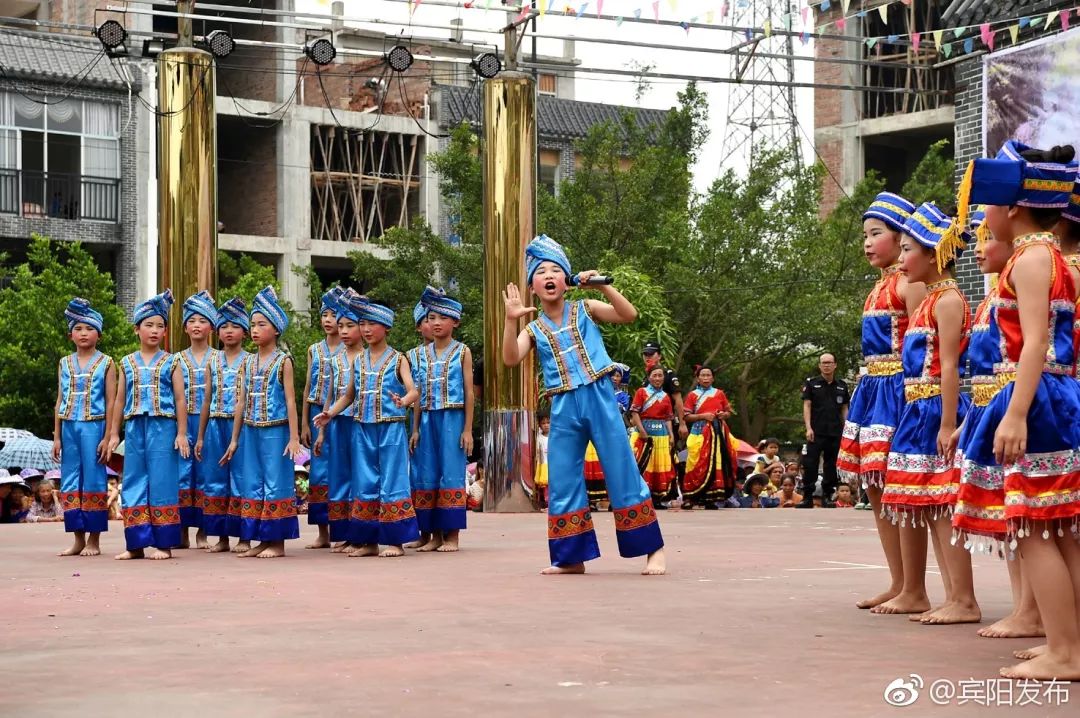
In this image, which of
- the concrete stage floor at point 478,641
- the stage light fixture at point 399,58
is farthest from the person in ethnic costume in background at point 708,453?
the concrete stage floor at point 478,641

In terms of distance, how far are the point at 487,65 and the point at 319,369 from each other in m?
6.28

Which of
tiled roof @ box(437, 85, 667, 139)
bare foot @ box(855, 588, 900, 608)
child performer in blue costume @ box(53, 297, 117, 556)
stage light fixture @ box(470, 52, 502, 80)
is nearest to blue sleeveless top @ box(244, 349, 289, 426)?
child performer in blue costume @ box(53, 297, 117, 556)

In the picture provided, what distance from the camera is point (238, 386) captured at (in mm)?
11156

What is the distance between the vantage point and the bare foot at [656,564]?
8.88 m

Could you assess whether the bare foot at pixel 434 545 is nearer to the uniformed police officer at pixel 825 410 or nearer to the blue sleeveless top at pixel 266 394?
the blue sleeveless top at pixel 266 394

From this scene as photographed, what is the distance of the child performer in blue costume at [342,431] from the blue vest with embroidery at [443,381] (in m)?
0.53

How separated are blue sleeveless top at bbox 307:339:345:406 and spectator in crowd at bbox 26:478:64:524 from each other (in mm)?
5672

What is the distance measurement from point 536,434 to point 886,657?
12103 millimetres

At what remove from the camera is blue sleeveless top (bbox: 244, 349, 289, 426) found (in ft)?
36.1

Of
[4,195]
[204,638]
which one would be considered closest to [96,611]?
[204,638]

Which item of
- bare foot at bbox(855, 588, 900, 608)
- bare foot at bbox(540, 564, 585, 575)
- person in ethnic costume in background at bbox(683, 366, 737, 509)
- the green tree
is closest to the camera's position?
bare foot at bbox(855, 588, 900, 608)

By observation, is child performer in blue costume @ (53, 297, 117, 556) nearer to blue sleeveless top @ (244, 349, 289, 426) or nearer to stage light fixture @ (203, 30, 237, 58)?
blue sleeveless top @ (244, 349, 289, 426)

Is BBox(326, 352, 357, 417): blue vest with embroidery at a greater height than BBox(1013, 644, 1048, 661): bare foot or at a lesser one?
→ greater

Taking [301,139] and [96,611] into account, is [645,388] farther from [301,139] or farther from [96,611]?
[301,139]
